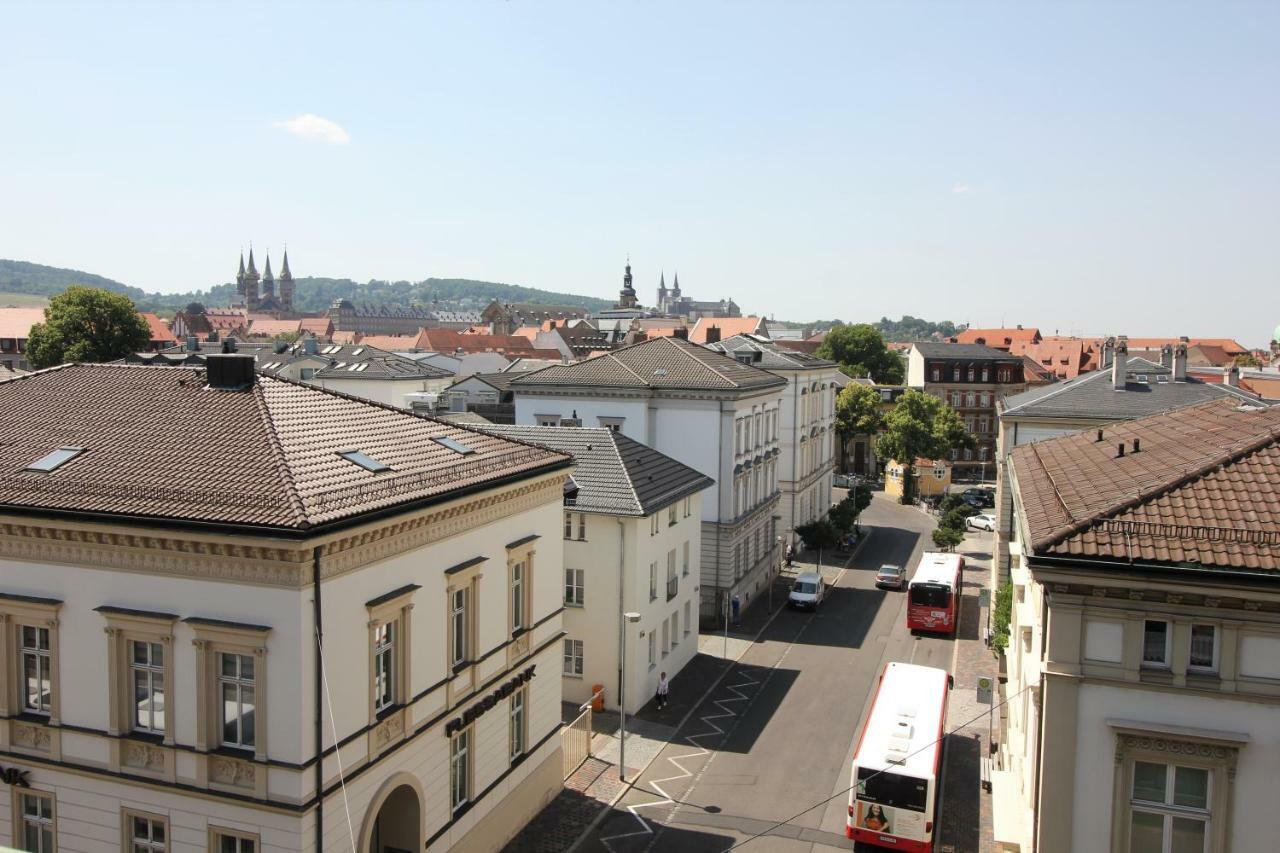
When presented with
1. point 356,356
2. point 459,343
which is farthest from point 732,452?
point 459,343

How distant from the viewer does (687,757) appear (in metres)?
30.6

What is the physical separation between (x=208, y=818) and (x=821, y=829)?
15.5 meters

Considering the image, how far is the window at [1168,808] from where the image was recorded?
47.5 ft

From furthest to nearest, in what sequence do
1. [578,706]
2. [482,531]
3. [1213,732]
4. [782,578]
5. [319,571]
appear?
[782,578] < [578,706] < [482,531] < [319,571] < [1213,732]

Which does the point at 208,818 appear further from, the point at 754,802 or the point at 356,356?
the point at 356,356

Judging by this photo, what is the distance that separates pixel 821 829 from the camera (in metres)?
26.0

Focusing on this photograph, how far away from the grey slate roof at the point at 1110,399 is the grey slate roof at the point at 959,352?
61996 mm

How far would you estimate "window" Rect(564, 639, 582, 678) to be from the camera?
34406 mm

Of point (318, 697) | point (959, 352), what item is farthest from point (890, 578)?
point (959, 352)

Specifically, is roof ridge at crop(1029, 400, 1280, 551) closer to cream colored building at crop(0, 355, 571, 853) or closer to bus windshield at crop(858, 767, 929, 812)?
bus windshield at crop(858, 767, 929, 812)

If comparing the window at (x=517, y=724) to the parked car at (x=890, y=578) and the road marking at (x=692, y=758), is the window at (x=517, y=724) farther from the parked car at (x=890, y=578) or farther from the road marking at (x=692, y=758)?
the parked car at (x=890, y=578)

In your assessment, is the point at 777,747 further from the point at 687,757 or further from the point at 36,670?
the point at 36,670

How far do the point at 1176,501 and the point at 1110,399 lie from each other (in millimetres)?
28491

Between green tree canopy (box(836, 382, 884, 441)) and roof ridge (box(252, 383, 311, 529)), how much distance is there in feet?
250
